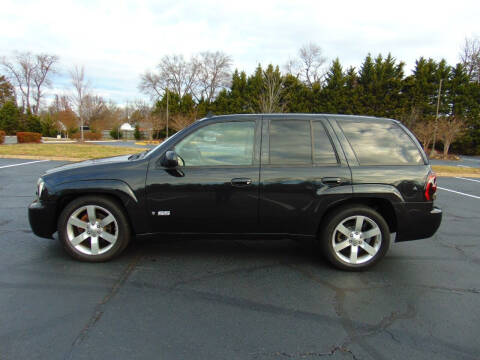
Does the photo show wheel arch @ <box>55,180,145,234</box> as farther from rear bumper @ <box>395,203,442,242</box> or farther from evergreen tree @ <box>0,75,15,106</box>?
evergreen tree @ <box>0,75,15,106</box>

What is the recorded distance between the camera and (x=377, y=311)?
2814 mm

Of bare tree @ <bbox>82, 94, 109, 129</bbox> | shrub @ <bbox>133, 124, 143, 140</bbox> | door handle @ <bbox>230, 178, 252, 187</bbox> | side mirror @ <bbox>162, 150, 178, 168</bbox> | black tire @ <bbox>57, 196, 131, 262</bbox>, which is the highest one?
bare tree @ <bbox>82, 94, 109, 129</bbox>

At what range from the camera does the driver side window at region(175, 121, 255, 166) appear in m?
3.62

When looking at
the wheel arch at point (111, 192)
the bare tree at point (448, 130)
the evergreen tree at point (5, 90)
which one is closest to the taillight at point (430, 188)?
the wheel arch at point (111, 192)

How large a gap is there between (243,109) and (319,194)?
129ft

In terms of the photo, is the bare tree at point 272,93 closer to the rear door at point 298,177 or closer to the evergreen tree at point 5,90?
the rear door at point 298,177

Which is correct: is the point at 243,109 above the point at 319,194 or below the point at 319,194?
above

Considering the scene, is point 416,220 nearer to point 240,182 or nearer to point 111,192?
point 240,182

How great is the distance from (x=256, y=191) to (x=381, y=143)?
5.20 feet

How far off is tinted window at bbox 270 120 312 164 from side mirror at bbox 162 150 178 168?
3.46 feet

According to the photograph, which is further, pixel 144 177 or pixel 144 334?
pixel 144 177

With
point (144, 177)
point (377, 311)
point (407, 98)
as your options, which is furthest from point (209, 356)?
point (407, 98)

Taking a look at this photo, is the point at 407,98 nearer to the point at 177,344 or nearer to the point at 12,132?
the point at 177,344

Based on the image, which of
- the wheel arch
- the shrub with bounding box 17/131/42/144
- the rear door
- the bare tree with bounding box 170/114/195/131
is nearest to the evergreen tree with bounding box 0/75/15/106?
the shrub with bounding box 17/131/42/144
